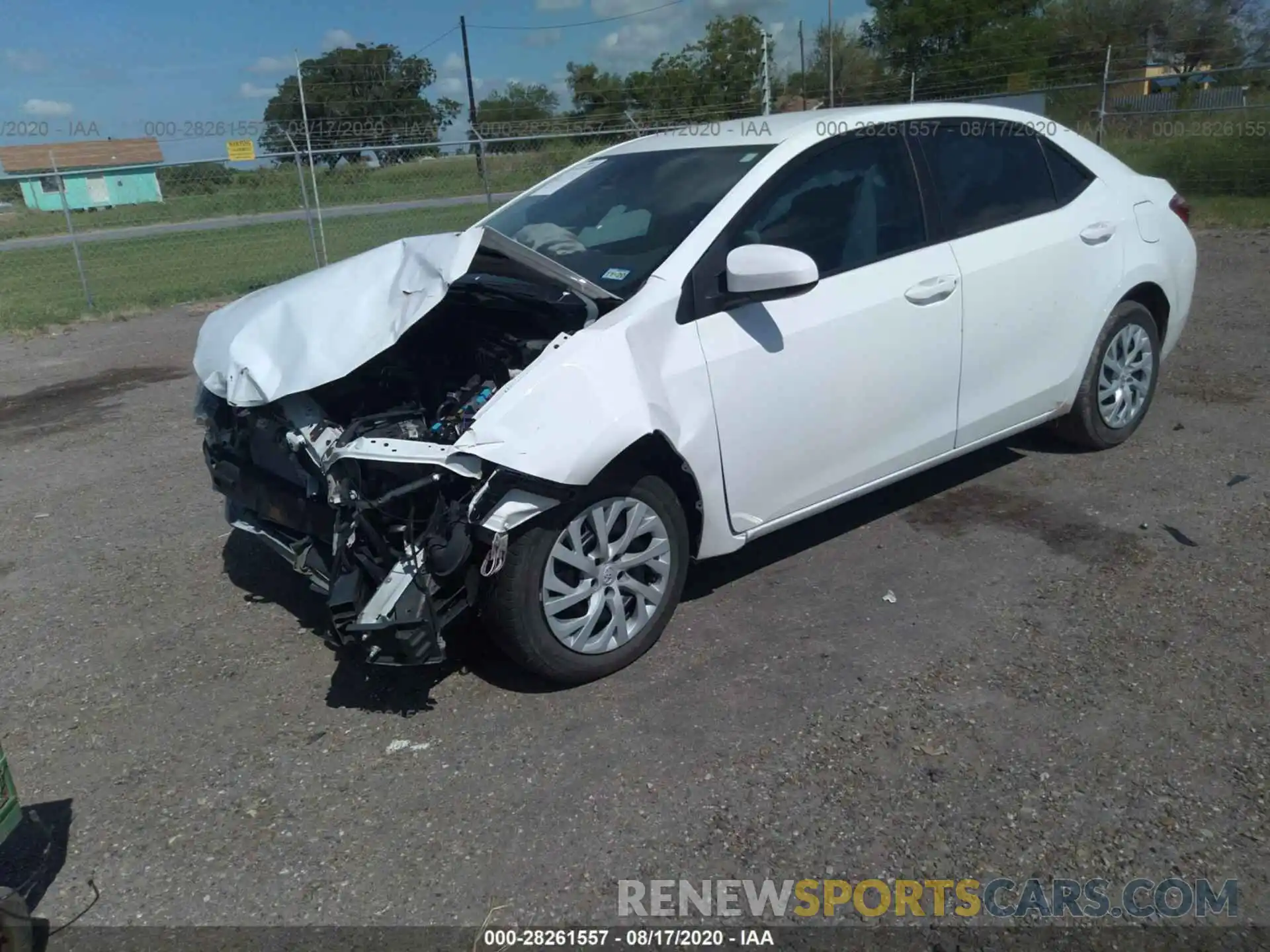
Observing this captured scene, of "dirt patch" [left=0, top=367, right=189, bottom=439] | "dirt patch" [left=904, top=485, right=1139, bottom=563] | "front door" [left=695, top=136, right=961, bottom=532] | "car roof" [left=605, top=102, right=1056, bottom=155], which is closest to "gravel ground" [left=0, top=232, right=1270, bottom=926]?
"dirt patch" [left=904, top=485, right=1139, bottom=563]

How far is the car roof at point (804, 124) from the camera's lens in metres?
4.30

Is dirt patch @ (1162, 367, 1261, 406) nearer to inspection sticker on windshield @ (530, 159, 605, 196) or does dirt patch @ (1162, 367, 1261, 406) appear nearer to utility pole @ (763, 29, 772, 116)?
inspection sticker on windshield @ (530, 159, 605, 196)

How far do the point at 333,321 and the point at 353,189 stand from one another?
46.0 feet

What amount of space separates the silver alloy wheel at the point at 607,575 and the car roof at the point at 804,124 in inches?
67.0

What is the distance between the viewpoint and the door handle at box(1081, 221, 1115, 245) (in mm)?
4945

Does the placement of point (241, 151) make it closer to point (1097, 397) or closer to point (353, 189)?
point (353, 189)

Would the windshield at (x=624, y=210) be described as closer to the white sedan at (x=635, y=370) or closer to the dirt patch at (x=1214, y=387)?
the white sedan at (x=635, y=370)

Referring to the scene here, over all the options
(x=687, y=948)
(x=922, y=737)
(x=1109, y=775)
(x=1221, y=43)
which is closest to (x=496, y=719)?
(x=687, y=948)

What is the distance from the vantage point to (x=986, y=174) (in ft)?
15.5

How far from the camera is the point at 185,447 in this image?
6820 millimetres

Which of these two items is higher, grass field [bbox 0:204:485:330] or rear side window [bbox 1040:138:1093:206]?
rear side window [bbox 1040:138:1093:206]

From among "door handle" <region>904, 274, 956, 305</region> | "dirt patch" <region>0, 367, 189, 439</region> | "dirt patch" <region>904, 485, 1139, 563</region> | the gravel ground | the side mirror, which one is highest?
the side mirror

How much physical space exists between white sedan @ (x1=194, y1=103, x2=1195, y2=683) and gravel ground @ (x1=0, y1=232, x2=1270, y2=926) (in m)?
0.34

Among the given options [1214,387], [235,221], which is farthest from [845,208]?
[235,221]
